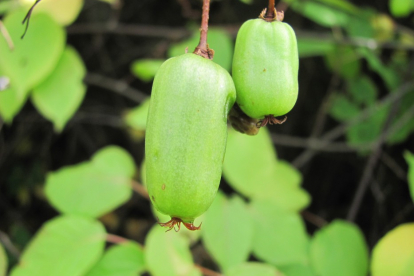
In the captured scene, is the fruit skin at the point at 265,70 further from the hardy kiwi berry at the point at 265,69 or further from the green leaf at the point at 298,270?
the green leaf at the point at 298,270

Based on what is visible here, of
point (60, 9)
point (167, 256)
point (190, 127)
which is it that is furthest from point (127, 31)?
point (190, 127)

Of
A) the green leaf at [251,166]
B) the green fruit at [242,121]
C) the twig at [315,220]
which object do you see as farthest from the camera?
the twig at [315,220]

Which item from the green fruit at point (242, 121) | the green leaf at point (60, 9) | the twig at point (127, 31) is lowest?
the twig at point (127, 31)

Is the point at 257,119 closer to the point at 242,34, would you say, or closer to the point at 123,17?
the point at 242,34

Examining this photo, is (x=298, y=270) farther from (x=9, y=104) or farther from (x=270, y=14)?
(x=9, y=104)

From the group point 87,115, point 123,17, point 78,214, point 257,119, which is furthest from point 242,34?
point 123,17

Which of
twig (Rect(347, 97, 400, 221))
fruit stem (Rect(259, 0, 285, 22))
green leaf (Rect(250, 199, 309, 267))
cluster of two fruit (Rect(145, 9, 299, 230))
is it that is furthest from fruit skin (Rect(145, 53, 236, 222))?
twig (Rect(347, 97, 400, 221))

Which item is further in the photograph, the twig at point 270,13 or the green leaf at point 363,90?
the green leaf at point 363,90

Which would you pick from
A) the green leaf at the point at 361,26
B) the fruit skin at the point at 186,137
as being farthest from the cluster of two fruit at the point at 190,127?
the green leaf at the point at 361,26
